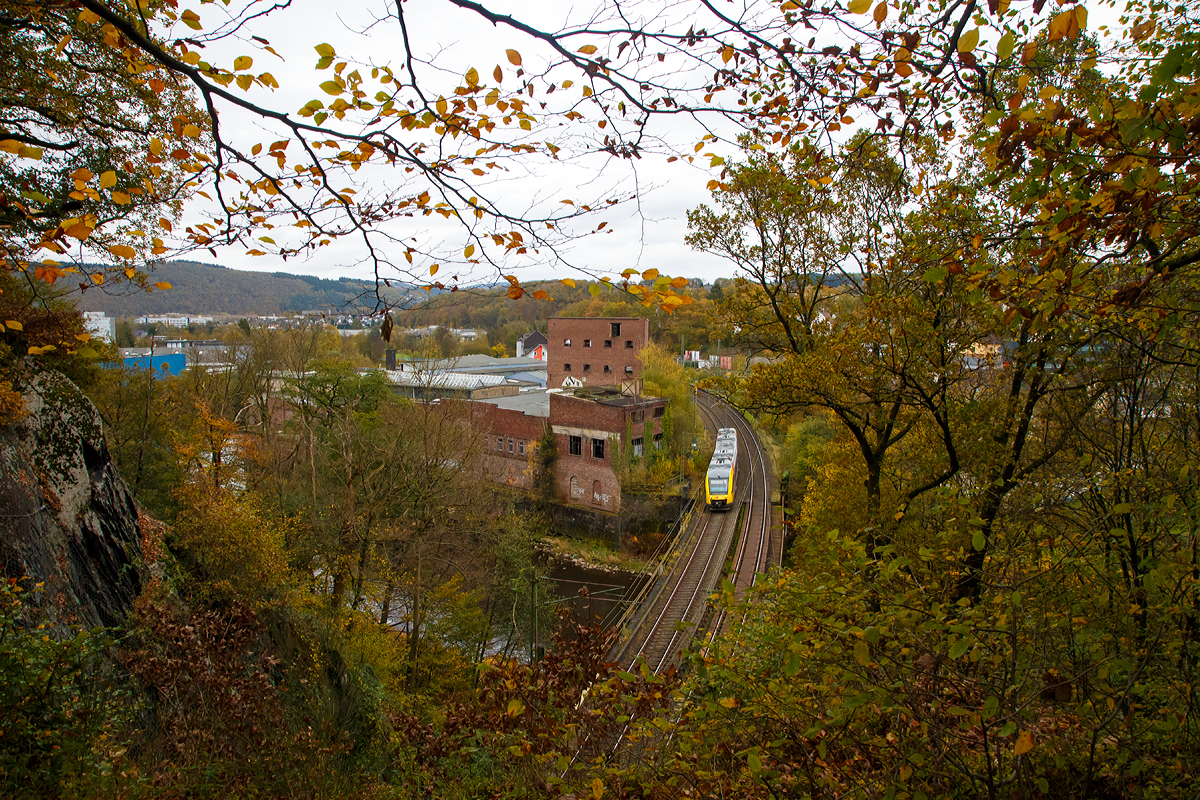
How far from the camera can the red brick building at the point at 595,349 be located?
40094mm

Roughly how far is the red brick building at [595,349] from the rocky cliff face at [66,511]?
30.6m

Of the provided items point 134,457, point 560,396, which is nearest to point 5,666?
point 134,457

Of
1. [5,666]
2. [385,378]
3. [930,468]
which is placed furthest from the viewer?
[385,378]

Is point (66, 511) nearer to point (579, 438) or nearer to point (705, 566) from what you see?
point (705, 566)

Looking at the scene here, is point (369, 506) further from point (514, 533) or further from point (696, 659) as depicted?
point (696, 659)

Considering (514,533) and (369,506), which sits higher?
(369,506)

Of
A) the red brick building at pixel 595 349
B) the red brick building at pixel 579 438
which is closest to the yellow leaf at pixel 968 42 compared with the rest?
the red brick building at pixel 579 438

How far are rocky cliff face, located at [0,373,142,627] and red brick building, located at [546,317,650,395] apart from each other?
30621 millimetres

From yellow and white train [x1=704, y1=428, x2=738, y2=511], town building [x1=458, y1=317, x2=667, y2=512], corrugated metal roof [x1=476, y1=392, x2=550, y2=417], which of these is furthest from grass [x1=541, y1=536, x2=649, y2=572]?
corrugated metal roof [x1=476, y1=392, x2=550, y2=417]

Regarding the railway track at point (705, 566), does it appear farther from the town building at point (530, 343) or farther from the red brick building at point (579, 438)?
the town building at point (530, 343)

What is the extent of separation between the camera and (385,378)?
25031mm

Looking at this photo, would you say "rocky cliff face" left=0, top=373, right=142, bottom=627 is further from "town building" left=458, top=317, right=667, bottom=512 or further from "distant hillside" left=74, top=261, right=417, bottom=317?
"distant hillside" left=74, top=261, right=417, bottom=317

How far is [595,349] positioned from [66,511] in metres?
33.5

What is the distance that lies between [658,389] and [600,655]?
3141 centimetres
